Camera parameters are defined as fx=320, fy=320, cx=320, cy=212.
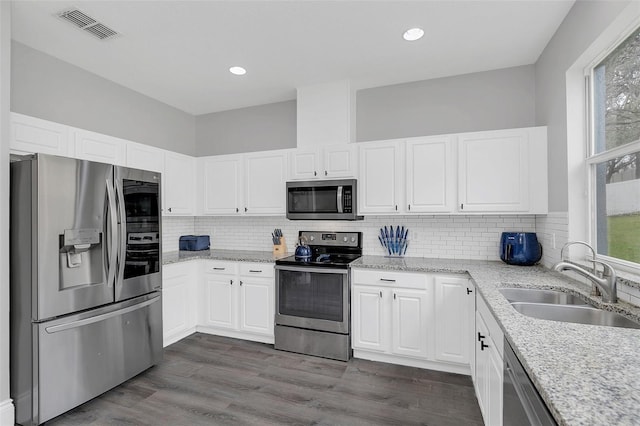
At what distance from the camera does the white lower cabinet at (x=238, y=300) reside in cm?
331

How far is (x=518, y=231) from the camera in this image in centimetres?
305

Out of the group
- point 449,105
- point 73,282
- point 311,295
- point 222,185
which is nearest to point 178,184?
point 222,185

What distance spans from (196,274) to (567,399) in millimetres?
3440

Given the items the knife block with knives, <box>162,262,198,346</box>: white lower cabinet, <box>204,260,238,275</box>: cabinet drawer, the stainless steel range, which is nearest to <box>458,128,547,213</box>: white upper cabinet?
the stainless steel range

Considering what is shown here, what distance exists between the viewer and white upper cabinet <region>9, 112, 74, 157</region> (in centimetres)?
230

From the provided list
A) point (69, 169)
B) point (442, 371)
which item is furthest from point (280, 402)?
point (69, 169)

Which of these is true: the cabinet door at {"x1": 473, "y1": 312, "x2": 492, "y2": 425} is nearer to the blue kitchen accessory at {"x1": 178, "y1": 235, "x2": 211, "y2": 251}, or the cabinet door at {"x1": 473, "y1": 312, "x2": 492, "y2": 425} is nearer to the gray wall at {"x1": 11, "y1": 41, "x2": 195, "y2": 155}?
the blue kitchen accessory at {"x1": 178, "y1": 235, "x2": 211, "y2": 251}

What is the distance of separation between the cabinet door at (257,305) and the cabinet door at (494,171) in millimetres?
2071

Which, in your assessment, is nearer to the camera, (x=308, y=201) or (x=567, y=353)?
(x=567, y=353)

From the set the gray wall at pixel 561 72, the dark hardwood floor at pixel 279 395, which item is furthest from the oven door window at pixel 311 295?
the gray wall at pixel 561 72

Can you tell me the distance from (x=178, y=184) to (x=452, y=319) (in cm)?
324

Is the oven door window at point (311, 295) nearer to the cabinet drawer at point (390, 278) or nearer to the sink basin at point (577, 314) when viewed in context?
the cabinet drawer at point (390, 278)

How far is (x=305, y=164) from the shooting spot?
3.45m

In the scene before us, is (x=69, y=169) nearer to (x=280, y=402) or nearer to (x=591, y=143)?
(x=280, y=402)
